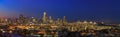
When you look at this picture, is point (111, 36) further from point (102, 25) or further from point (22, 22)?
point (22, 22)

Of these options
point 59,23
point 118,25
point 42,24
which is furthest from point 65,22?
point 118,25

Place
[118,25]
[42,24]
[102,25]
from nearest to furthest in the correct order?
1. [118,25]
2. [102,25]
3. [42,24]

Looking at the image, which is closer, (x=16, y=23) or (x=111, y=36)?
(x=111, y=36)

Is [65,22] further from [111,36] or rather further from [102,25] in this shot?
[111,36]

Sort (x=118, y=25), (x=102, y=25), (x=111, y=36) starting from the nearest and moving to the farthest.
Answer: (x=111, y=36)
(x=118, y=25)
(x=102, y=25)

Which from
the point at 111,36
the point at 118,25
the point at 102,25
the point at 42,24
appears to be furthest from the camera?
the point at 42,24

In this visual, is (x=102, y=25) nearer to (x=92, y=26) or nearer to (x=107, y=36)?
(x=92, y=26)

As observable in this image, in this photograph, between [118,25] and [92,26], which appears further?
[92,26]

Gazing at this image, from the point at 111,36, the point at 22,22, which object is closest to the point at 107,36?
the point at 111,36

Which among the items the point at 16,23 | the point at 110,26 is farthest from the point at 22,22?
the point at 110,26
